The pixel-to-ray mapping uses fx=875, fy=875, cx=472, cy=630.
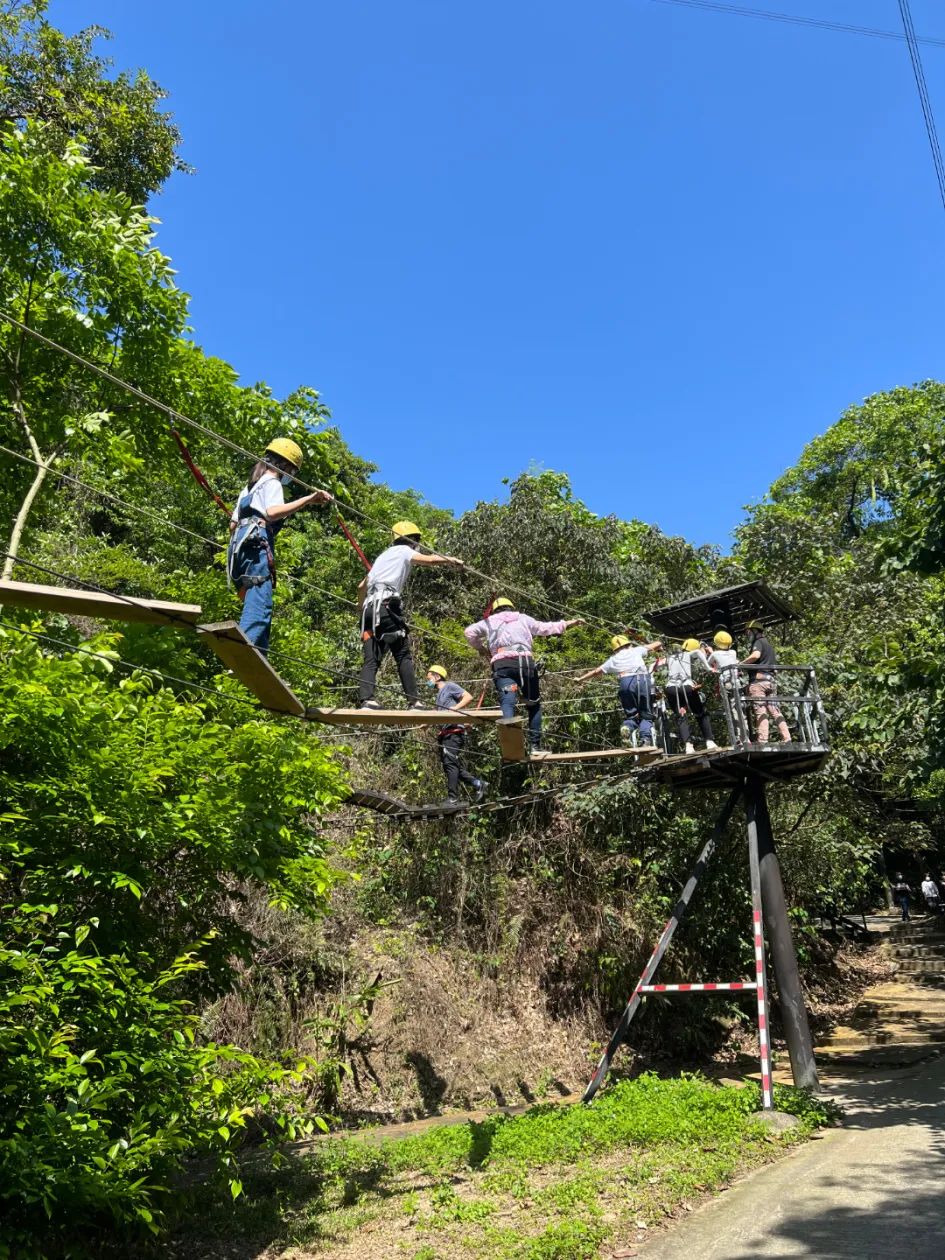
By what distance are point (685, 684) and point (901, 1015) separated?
32.5 feet

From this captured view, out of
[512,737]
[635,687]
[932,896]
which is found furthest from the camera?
[932,896]

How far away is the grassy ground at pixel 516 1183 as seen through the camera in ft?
21.2

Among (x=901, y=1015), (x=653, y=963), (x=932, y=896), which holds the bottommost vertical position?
(x=901, y=1015)

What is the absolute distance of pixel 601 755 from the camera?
30.6 ft

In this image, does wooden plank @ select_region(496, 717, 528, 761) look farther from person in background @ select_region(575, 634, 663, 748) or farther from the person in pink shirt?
person in background @ select_region(575, 634, 663, 748)

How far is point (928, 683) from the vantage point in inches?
369

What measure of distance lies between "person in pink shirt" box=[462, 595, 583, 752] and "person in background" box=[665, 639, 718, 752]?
297 centimetres

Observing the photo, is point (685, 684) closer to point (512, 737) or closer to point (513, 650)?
point (513, 650)

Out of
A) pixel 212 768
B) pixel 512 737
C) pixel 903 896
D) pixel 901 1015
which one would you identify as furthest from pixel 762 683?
pixel 903 896

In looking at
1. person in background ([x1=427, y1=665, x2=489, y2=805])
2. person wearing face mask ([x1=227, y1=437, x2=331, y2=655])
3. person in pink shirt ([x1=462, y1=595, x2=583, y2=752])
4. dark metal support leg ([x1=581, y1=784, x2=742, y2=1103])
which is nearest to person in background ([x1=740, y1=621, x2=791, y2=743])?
dark metal support leg ([x1=581, y1=784, x2=742, y2=1103])

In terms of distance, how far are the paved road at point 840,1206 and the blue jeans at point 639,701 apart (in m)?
4.54

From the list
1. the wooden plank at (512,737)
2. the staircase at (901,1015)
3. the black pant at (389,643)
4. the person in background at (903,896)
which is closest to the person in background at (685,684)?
the wooden plank at (512,737)

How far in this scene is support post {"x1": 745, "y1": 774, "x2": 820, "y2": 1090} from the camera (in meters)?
9.85

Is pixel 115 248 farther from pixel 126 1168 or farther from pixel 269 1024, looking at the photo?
pixel 269 1024
